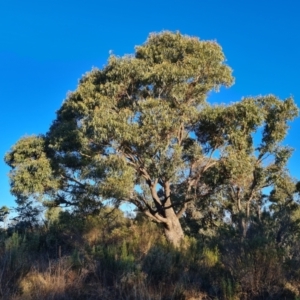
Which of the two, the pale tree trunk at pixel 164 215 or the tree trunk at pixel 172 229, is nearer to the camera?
the tree trunk at pixel 172 229

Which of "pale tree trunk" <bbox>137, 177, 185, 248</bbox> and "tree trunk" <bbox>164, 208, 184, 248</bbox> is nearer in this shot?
"tree trunk" <bbox>164, 208, 184, 248</bbox>

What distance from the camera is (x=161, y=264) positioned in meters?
7.34

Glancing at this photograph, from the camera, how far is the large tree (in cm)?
1127

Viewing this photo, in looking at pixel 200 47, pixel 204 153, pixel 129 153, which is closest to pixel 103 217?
pixel 129 153

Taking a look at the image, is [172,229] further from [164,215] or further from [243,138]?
[243,138]

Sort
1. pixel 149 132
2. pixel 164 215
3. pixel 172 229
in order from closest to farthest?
pixel 149 132
pixel 172 229
pixel 164 215

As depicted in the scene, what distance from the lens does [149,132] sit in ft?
36.6

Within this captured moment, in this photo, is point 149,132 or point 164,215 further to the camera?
point 164,215

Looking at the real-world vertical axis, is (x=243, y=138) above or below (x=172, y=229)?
above

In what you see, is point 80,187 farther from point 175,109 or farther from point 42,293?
point 42,293

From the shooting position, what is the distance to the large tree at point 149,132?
1127cm

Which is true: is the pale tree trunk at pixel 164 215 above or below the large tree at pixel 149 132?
below

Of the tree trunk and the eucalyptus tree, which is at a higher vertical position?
the eucalyptus tree

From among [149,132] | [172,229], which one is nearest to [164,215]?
[172,229]
